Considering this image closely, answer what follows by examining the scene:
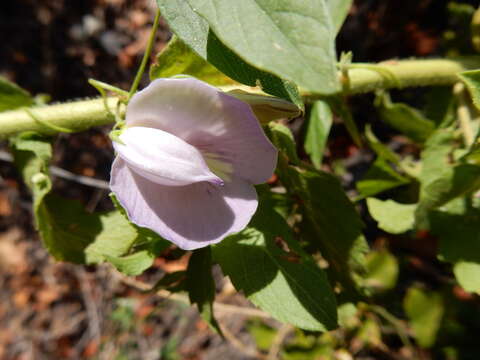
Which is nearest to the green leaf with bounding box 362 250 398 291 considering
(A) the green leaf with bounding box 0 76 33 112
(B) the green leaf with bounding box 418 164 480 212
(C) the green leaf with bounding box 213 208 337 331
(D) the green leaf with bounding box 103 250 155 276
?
(B) the green leaf with bounding box 418 164 480 212

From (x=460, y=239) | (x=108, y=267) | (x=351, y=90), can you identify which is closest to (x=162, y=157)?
(x=351, y=90)

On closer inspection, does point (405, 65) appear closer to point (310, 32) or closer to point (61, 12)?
point (310, 32)

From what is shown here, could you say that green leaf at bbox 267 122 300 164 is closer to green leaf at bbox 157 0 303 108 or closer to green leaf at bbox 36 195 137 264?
green leaf at bbox 157 0 303 108

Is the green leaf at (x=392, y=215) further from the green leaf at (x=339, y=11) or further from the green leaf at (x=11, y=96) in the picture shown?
the green leaf at (x=11, y=96)

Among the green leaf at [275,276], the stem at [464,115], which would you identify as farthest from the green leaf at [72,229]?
the stem at [464,115]

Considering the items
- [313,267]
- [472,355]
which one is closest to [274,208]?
[313,267]

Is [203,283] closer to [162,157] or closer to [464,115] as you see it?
[162,157]
